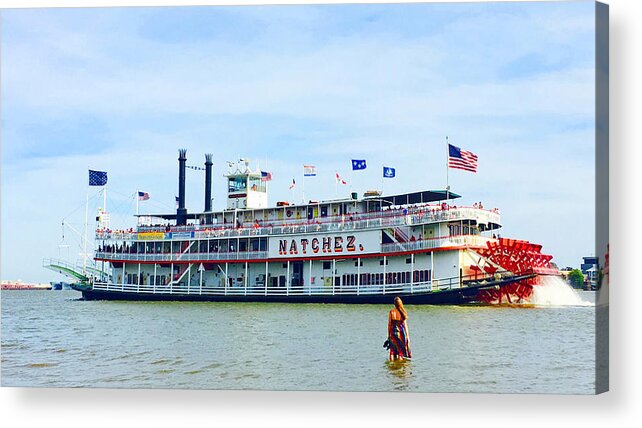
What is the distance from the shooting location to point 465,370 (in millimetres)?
15680

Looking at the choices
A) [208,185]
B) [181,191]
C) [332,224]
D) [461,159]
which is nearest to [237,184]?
[208,185]

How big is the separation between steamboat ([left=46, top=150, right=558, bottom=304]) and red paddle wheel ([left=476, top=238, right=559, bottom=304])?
1.4 inches

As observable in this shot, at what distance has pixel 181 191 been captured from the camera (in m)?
27.0

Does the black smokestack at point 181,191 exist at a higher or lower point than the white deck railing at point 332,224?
higher

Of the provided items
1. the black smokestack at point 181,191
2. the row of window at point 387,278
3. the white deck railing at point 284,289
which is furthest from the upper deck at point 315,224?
the white deck railing at point 284,289

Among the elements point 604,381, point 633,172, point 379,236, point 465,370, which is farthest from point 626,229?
point 379,236

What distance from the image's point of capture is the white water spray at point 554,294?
61.4 ft

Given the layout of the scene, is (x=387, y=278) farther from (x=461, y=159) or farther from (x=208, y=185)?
(x=461, y=159)

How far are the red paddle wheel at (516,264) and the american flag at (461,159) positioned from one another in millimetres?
1776

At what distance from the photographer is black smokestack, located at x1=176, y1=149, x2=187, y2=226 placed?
19.9 m

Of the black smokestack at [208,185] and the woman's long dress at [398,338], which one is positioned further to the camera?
the black smokestack at [208,185]

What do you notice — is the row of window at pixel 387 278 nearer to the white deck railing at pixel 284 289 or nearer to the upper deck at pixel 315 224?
the white deck railing at pixel 284 289

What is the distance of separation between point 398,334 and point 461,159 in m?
4.02

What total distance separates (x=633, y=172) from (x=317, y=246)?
15562 millimetres
